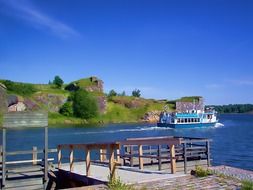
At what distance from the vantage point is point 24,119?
15969mm

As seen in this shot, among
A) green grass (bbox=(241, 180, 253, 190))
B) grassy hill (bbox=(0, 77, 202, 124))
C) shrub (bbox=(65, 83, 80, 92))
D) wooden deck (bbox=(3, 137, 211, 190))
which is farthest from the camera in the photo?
shrub (bbox=(65, 83, 80, 92))

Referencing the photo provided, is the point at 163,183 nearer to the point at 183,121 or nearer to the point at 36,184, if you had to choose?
the point at 36,184

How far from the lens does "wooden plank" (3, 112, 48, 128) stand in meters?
15.7

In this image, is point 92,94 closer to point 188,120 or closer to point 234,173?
point 188,120

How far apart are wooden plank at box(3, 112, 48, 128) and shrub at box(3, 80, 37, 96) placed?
12923cm

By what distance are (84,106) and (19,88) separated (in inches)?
1024

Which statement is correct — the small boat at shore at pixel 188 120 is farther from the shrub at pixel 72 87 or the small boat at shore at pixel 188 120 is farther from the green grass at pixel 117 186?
the green grass at pixel 117 186

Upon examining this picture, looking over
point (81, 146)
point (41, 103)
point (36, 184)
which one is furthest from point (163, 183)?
point (41, 103)

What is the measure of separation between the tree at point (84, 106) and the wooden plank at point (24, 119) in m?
130

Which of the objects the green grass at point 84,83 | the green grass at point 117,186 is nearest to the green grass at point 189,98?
the green grass at point 84,83

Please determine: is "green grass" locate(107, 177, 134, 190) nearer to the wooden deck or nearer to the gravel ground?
the wooden deck

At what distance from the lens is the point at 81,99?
Result: 151750 millimetres

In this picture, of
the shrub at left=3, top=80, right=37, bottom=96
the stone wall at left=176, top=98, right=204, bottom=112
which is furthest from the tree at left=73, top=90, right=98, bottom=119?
the stone wall at left=176, top=98, right=204, bottom=112

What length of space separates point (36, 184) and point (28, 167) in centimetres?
90
